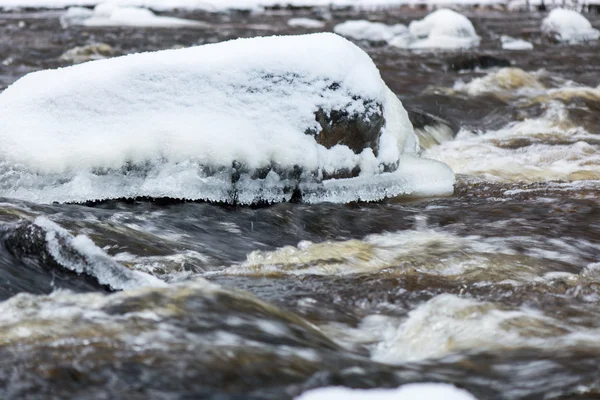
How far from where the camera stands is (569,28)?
44.8ft

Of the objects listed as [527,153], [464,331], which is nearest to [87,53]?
[527,153]

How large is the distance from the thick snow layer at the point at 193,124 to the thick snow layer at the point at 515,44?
28.4 ft

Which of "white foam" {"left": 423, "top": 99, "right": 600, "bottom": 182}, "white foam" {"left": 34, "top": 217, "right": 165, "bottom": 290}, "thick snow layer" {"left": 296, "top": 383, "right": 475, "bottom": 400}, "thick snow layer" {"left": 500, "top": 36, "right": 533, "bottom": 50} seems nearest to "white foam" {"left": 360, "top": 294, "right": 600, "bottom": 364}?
"thick snow layer" {"left": 296, "top": 383, "right": 475, "bottom": 400}

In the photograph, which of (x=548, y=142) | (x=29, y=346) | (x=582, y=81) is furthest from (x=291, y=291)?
(x=582, y=81)

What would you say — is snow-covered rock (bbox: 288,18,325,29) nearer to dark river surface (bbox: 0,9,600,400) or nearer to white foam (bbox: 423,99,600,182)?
white foam (bbox: 423,99,600,182)

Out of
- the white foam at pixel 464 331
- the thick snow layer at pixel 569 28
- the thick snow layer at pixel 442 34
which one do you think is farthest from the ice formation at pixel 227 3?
the white foam at pixel 464 331

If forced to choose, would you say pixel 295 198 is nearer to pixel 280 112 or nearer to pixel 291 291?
pixel 280 112

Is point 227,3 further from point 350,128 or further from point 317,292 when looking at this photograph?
point 317,292

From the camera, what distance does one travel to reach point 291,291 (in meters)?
2.82

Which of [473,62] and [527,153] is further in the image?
[473,62]

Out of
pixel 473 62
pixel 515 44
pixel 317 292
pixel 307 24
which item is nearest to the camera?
pixel 317 292

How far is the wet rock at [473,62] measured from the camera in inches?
380

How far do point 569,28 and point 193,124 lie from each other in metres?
11.0

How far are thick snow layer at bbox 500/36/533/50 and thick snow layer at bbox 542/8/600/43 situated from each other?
2.04 ft
